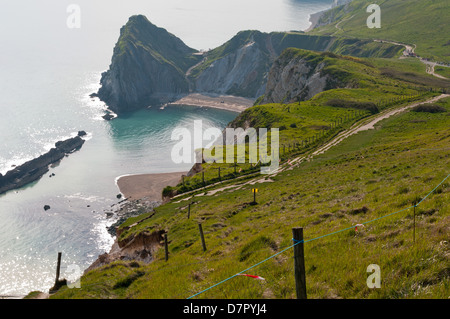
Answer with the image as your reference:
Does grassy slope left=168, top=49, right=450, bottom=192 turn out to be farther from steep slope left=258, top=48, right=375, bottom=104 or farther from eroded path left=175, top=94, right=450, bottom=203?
eroded path left=175, top=94, right=450, bottom=203

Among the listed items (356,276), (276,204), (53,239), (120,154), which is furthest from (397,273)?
(120,154)

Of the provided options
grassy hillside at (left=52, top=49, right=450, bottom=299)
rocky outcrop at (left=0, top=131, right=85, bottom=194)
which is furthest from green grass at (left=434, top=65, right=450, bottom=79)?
rocky outcrop at (left=0, top=131, right=85, bottom=194)

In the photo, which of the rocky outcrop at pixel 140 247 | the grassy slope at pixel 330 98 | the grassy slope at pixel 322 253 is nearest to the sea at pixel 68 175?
the grassy slope at pixel 330 98

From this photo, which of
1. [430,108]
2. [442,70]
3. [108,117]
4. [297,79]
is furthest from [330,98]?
[108,117]

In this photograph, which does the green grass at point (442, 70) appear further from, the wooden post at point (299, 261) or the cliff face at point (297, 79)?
the wooden post at point (299, 261)

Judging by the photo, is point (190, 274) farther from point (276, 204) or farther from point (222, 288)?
point (276, 204)

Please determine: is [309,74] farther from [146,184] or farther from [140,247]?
[140,247]
